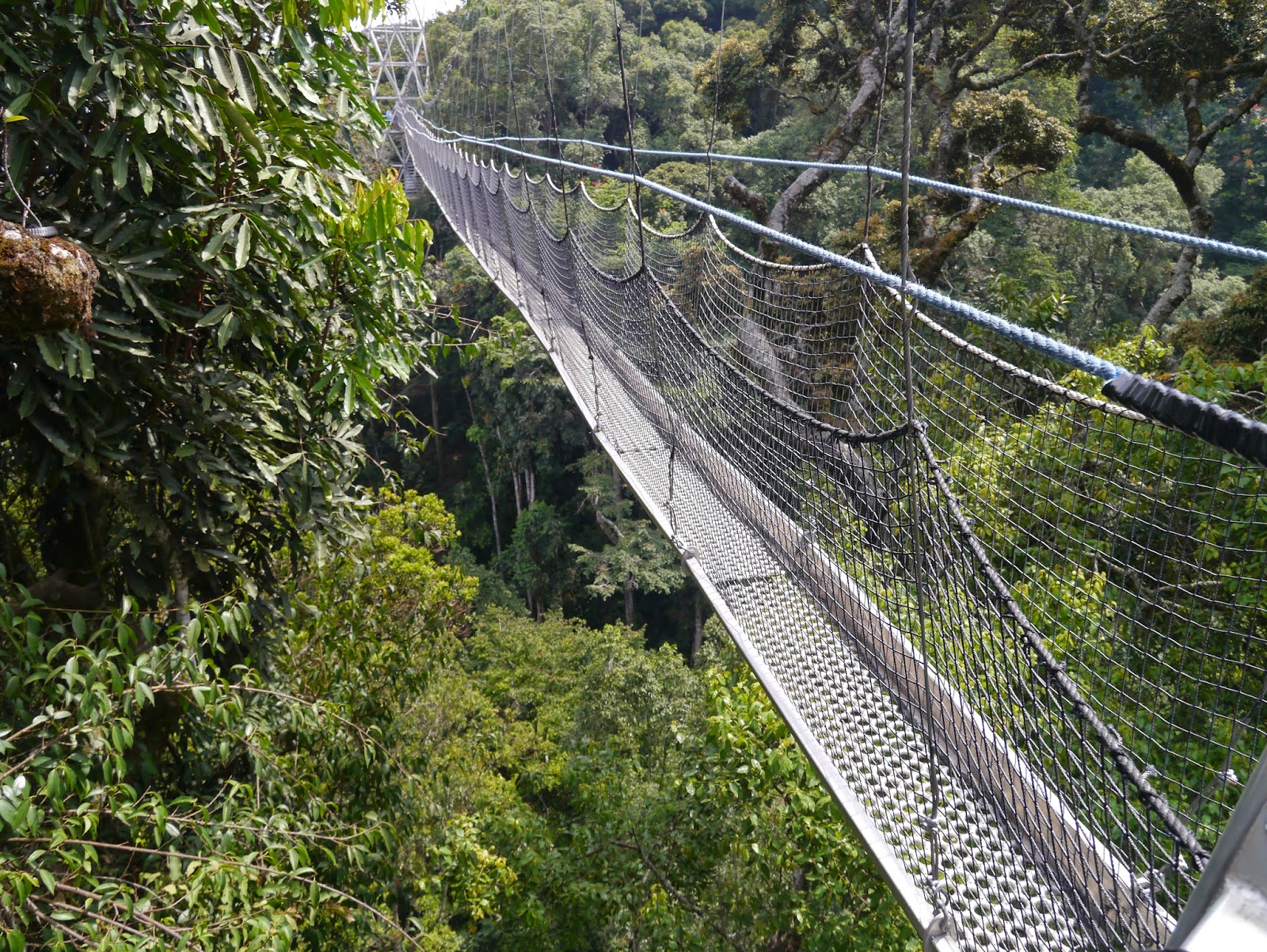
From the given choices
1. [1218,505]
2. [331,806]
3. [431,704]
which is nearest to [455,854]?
[331,806]

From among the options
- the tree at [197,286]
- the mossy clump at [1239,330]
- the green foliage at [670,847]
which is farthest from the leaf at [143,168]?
the mossy clump at [1239,330]

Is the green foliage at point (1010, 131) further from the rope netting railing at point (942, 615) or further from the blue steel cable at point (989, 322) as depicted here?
the blue steel cable at point (989, 322)

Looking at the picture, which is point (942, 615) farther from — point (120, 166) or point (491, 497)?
point (491, 497)

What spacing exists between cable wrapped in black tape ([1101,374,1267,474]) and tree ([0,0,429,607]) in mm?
1069

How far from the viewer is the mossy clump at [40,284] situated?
1.01 m

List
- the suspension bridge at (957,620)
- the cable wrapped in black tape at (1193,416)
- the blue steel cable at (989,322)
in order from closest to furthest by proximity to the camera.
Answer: the cable wrapped in black tape at (1193,416) < the blue steel cable at (989,322) < the suspension bridge at (957,620)

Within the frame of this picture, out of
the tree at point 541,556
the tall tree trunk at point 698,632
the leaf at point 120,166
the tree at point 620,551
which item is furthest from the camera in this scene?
the tree at point 541,556

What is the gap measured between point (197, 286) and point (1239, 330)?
15.7 ft

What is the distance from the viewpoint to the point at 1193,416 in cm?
47

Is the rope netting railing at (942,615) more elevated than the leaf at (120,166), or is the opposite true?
the leaf at (120,166)

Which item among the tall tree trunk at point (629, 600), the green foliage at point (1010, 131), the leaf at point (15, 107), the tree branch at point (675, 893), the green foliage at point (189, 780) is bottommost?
the tall tree trunk at point (629, 600)

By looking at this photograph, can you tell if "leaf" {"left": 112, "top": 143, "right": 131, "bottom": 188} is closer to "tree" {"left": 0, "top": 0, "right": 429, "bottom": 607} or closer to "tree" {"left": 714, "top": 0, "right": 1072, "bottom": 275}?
"tree" {"left": 0, "top": 0, "right": 429, "bottom": 607}

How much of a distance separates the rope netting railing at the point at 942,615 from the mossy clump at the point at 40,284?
3.04 ft

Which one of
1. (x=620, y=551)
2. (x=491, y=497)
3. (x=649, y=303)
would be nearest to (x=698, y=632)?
(x=620, y=551)
